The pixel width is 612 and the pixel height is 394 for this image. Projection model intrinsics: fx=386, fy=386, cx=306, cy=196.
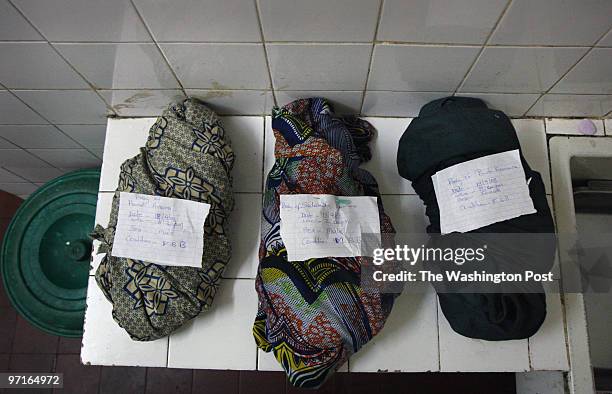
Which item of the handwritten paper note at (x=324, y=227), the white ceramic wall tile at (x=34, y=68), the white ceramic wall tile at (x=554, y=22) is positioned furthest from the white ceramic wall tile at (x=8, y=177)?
the white ceramic wall tile at (x=554, y=22)

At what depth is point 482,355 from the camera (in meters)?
0.98

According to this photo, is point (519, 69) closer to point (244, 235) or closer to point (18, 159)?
point (244, 235)

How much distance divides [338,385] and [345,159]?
86cm

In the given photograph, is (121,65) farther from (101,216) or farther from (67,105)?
(101,216)

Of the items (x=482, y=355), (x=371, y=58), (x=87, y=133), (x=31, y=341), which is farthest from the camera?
(x=31, y=341)

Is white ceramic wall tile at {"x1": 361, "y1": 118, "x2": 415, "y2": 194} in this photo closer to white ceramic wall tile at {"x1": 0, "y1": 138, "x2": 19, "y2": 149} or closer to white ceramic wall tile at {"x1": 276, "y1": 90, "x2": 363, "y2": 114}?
white ceramic wall tile at {"x1": 276, "y1": 90, "x2": 363, "y2": 114}

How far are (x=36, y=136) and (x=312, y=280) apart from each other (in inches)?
39.7

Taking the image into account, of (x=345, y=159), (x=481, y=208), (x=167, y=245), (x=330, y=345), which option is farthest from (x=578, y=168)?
(x=167, y=245)

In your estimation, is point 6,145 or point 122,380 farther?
point 122,380

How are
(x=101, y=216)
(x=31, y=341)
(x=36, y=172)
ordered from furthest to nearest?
(x=31, y=341) < (x=36, y=172) < (x=101, y=216)

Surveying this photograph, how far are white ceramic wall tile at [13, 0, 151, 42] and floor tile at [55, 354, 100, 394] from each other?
129 centimetres

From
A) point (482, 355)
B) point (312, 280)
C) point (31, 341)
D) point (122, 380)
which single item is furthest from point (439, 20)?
point (31, 341)

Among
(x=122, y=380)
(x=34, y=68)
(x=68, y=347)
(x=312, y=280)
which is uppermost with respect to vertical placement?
(x=34, y=68)

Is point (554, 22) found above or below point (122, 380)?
above
